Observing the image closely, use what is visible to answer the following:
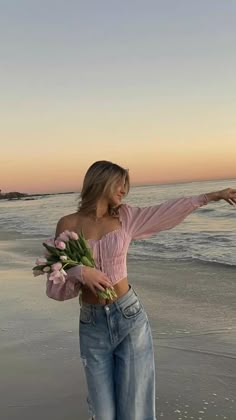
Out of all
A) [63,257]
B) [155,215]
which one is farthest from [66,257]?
[155,215]

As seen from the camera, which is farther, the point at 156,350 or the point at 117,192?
the point at 156,350

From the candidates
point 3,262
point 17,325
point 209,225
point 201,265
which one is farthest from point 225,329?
point 209,225

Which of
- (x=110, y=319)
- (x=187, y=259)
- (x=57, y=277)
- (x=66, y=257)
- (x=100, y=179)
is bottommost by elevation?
(x=187, y=259)

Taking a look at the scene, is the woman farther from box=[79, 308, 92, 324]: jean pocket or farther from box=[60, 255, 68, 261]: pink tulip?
box=[60, 255, 68, 261]: pink tulip

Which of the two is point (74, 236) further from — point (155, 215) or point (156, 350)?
point (156, 350)

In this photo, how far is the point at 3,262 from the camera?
45.8 ft

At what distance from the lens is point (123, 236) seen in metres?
3.20

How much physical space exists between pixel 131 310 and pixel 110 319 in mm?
142

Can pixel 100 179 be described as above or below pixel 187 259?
above

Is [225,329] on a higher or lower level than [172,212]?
lower

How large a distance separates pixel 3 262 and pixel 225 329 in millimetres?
8452

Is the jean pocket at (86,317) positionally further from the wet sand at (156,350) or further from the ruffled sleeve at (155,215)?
the wet sand at (156,350)

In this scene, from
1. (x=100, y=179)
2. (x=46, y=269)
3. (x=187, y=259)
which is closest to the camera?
(x=46, y=269)

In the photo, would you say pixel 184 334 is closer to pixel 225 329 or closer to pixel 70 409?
pixel 225 329
